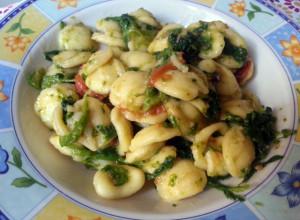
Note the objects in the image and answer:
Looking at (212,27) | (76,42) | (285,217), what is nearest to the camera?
(285,217)

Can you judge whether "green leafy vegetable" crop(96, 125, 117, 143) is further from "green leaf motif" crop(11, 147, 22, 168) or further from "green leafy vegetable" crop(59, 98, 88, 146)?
"green leaf motif" crop(11, 147, 22, 168)

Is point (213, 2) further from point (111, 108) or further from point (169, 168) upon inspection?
point (169, 168)

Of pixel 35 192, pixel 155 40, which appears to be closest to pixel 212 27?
pixel 155 40

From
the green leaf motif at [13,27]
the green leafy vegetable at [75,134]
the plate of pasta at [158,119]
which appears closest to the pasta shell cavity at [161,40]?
the plate of pasta at [158,119]

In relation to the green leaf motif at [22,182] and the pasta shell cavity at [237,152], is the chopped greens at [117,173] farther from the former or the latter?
the pasta shell cavity at [237,152]

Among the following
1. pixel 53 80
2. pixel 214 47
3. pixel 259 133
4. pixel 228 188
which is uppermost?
pixel 214 47

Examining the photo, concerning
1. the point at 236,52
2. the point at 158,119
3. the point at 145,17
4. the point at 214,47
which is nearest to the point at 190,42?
the point at 214,47

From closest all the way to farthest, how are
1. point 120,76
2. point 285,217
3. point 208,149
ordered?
point 285,217
point 208,149
point 120,76

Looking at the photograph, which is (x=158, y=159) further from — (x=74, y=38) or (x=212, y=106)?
(x=74, y=38)
